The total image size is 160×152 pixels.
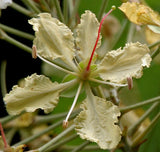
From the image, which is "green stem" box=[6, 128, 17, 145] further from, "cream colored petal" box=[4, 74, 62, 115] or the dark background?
"cream colored petal" box=[4, 74, 62, 115]

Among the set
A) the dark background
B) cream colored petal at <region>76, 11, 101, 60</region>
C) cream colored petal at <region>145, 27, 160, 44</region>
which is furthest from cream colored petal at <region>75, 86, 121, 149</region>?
the dark background

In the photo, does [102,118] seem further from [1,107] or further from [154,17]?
[1,107]

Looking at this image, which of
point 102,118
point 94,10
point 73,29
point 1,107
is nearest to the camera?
point 102,118

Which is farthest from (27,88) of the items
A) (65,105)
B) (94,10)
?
(94,10)

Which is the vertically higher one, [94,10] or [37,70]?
[94,10]

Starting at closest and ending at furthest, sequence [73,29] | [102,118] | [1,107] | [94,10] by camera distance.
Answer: [102,118]
[73,29]
[1,107]
[94,10]

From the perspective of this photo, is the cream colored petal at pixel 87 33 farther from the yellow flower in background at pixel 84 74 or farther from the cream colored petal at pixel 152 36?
the cream colored petal at pixel 152 36

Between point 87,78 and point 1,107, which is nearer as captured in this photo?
point 87,78
